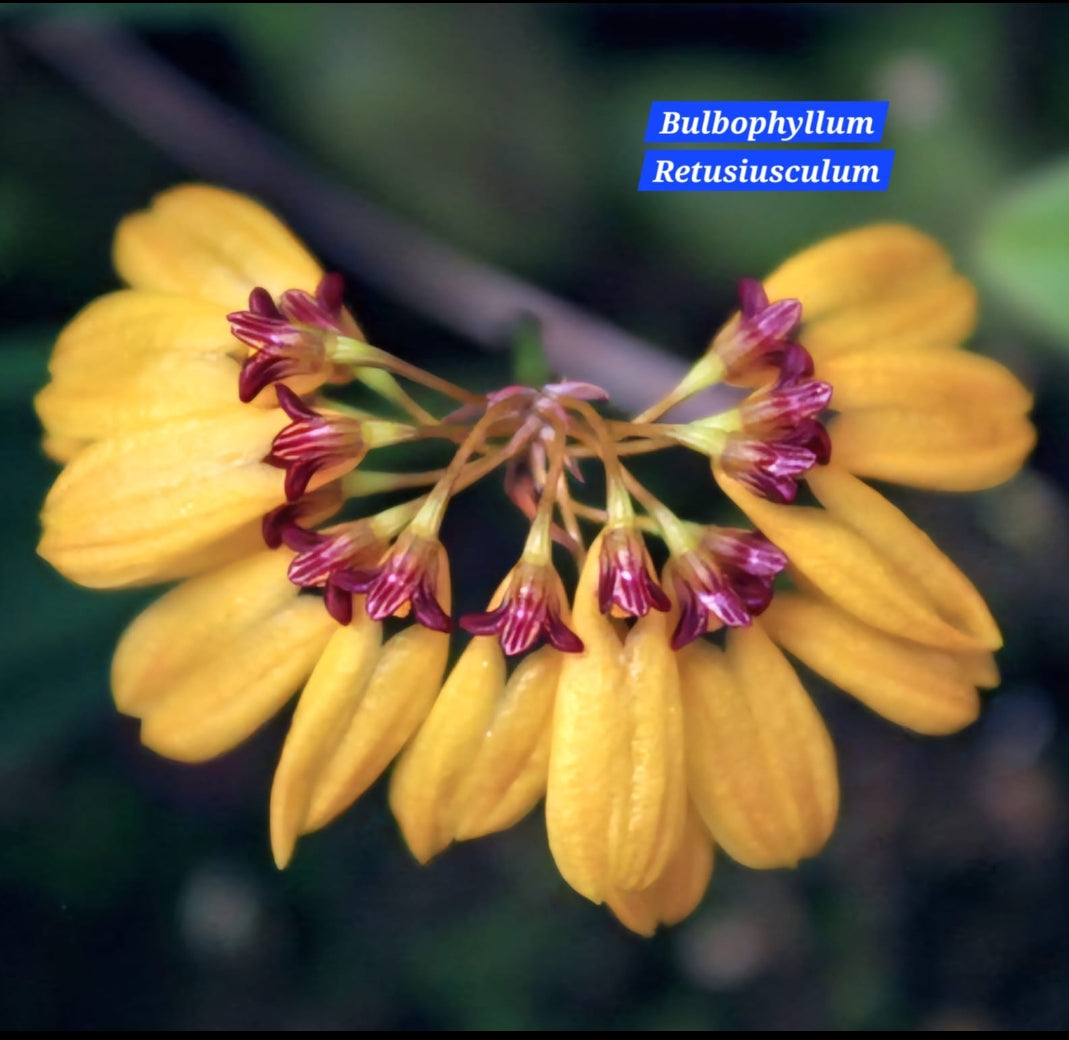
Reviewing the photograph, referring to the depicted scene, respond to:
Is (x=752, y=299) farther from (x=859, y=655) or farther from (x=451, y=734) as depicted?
(x=451, y=734)

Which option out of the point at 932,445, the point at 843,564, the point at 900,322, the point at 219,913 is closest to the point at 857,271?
the point at 900,322

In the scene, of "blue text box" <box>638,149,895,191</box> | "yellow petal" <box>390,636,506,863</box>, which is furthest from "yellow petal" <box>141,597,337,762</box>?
"blue text box" <box>638,149,895,191</box>

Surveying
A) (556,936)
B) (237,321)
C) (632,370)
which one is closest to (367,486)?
(237,321)

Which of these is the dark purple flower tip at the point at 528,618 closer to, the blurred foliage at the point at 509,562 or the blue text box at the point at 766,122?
the blurred foliage at the point at 509,562

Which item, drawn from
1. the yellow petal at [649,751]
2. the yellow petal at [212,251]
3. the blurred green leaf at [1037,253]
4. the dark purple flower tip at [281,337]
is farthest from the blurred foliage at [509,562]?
the yellow petal at [649,751]

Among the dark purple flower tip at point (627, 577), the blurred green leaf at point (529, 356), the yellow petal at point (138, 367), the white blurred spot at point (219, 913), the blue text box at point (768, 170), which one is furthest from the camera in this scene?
the white blurred spot at point (219, 913)

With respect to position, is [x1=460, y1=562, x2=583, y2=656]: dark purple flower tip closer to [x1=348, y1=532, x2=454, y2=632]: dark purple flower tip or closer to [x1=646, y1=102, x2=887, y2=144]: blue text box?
[x1=348, y1=532, x2=454, y2=632]: dark purple flower tip
